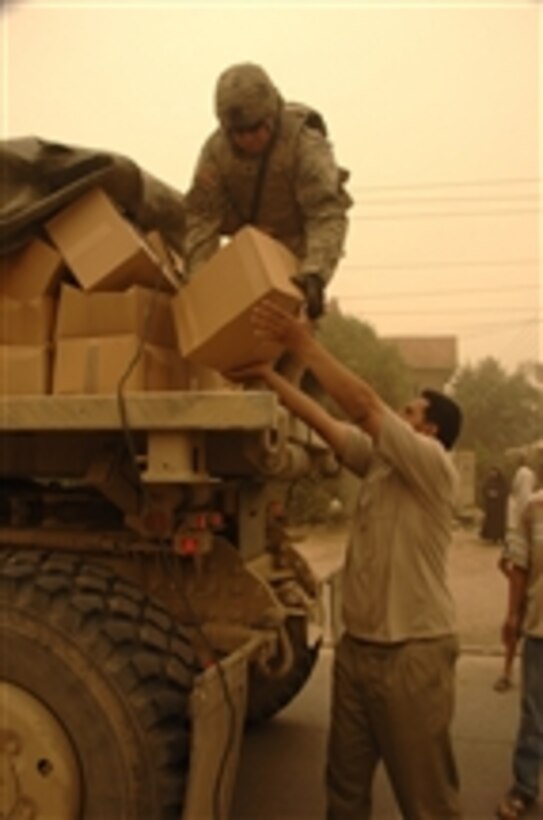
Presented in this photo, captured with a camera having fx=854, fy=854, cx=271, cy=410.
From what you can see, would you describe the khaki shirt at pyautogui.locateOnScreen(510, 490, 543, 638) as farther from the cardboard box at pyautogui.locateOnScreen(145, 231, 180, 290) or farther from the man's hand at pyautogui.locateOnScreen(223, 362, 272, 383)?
the cardboard box at pyautogui.locateOnScreen(145, 231, 180, 290)

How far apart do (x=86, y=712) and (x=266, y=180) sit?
7.76 feet

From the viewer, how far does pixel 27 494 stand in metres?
3.75

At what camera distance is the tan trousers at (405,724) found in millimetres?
2918

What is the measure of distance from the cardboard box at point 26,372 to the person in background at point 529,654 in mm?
2484

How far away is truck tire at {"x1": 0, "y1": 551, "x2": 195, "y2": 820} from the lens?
278cm

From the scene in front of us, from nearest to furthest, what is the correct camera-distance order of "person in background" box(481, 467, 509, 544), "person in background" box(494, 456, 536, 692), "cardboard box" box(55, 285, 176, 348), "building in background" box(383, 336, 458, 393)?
"cardboard box" box(55, 285, 176, 348) < "person in background" box(494, 456, 536, 692) < "person in background" box(481, 467, 509, 544) < "building in background" box(383, 336, 458, 393)

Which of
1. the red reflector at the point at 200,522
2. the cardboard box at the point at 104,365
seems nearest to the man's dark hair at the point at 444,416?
the red reflector at the point at 200,522

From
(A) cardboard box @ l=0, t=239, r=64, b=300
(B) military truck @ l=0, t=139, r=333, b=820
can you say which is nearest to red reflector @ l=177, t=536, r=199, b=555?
(B) military truck @ l=0, t=139, r=333, b=820

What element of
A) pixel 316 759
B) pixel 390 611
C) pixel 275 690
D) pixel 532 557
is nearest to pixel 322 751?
pixel 316 759

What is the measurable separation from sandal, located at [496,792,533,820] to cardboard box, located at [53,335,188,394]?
8.06 ft

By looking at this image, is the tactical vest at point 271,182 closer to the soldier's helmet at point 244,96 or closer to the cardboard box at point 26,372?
the soldier's helmet at point 244,96

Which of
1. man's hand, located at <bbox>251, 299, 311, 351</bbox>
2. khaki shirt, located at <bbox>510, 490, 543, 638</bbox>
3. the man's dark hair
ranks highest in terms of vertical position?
man's hand, located at <bbox>251, 299, 311, 351</bbox>

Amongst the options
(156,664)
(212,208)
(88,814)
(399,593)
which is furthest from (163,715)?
(212,208)

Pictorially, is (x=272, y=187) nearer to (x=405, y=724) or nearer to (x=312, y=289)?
(x=312, y=289)
